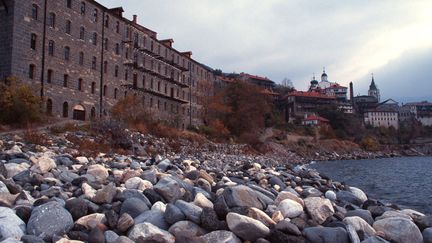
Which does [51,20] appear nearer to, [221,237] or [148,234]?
[148,234]

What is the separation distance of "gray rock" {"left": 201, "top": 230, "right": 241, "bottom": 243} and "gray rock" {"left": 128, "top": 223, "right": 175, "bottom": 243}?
465 mm

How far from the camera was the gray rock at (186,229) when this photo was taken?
5166mm

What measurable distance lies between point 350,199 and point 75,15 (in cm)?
3141

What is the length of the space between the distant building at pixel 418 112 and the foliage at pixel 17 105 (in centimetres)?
12839

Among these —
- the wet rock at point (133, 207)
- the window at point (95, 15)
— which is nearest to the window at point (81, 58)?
the window at point (95, 15)

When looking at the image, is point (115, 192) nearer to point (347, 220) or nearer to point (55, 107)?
point (347, 220)

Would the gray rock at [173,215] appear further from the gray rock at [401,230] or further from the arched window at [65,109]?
the arched window at [65,109]

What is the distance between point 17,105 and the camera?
79.6 feet

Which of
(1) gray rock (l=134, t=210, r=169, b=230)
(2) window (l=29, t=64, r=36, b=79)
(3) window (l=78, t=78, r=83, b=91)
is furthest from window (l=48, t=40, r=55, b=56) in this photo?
(1) gray rock (l=134, t=210, r=169, b=230)

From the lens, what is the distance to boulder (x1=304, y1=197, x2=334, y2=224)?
6.42 meters

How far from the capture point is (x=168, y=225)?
5582mm

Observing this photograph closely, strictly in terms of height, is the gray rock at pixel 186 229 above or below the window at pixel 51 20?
below

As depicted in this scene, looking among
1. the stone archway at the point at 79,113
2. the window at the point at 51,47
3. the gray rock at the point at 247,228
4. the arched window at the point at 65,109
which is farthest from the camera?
the stone archway at the point at 79,113

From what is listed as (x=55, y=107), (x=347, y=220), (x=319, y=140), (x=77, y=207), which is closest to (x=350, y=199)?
(x=347, y=220)
